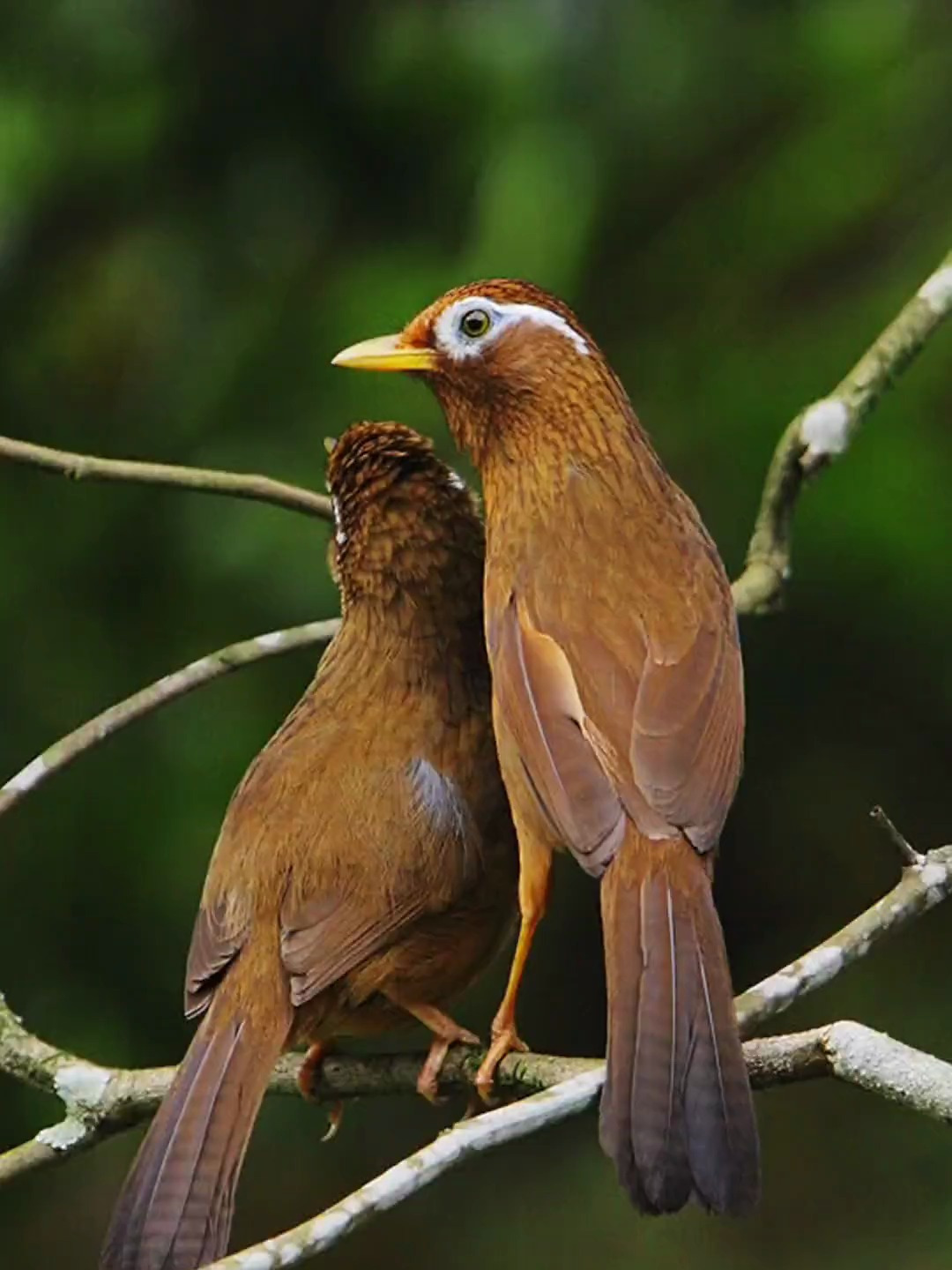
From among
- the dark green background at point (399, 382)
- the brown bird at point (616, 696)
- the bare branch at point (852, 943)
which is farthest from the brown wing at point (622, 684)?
the dark green background at point (399, 382)

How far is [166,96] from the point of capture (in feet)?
18.8

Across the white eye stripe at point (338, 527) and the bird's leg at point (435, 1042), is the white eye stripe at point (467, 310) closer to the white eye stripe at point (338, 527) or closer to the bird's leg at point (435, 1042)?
the white eye stripe at point (338, 527)

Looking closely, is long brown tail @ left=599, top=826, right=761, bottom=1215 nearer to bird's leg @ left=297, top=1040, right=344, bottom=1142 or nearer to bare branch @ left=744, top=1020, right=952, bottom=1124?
bare branch @ left=744, top=1020, right=952, bottom=1124

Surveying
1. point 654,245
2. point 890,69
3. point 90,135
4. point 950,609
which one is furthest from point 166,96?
point 950,609

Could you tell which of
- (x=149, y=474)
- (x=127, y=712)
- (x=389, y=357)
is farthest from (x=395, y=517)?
(x=127, y=712)

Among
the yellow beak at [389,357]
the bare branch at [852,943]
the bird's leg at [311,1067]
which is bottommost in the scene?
the bare branch at [852,943]

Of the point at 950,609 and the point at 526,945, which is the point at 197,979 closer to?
the point at 526,945

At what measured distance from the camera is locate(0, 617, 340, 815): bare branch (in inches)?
163

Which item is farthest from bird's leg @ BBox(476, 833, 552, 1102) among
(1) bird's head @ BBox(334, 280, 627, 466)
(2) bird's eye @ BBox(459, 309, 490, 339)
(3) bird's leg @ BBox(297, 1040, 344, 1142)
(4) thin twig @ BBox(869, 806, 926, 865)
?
(2) bird's eye @ BBox(459, 309, 490, 339)

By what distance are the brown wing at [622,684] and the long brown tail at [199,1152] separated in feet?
1.89

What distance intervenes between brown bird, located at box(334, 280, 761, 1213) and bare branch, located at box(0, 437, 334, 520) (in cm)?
33

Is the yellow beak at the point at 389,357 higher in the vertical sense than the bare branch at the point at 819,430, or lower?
higher

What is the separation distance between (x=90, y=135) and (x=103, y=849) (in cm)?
156

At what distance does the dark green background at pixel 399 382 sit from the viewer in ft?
18.3
